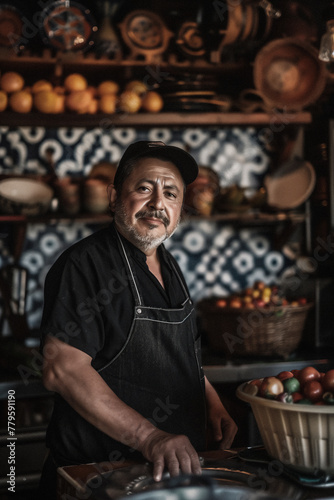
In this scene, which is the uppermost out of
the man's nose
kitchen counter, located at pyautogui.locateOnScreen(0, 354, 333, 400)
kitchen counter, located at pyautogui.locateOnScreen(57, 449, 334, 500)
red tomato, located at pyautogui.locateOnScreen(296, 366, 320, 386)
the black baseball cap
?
the black baseball cap

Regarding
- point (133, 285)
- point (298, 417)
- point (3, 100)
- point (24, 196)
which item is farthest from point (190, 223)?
point (298, 417)

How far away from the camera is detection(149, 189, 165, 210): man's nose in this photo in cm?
203

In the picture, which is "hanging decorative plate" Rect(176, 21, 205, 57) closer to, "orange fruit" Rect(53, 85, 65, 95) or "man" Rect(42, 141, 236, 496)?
"orange fruit" Rect(53, 85, 65, 95)

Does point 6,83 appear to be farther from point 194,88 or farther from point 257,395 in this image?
point 257,395

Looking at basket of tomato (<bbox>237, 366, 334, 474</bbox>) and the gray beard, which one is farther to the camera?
the gray beard

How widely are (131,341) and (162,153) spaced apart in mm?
654

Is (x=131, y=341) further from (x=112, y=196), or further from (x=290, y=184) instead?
(x=290, y=184)

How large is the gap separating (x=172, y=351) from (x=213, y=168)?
200 cm

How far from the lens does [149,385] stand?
74.4 inches

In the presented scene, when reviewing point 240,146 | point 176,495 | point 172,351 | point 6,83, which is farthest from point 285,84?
point 176,495

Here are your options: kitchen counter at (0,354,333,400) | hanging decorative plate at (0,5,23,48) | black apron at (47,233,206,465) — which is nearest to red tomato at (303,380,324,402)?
black apron at (47,233,206,465)

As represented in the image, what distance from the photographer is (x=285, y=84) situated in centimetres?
355

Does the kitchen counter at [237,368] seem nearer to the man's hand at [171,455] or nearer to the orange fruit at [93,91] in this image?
the man's hand at [171,455]

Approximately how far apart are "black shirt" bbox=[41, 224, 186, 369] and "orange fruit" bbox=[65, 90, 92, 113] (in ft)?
4.84
